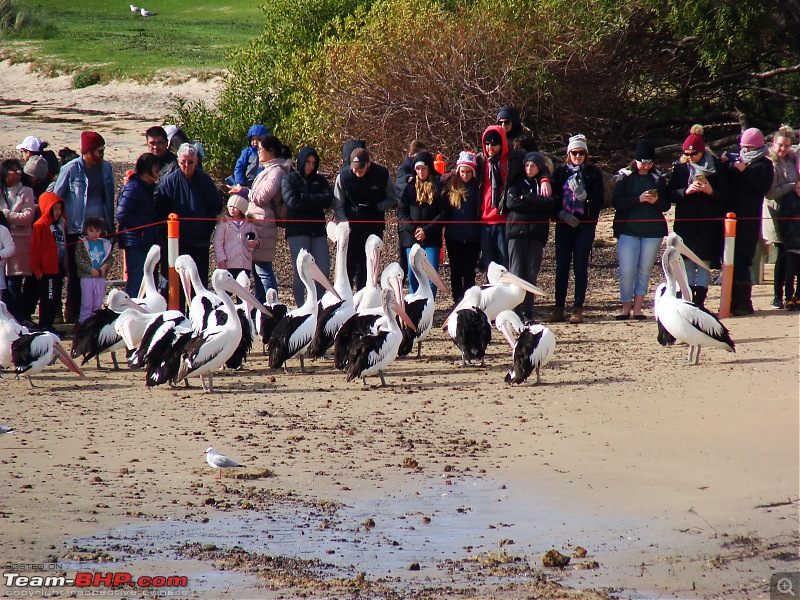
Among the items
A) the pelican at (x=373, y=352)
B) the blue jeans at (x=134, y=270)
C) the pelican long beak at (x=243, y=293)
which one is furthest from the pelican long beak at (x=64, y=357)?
the pelican at (x=373, y=352)

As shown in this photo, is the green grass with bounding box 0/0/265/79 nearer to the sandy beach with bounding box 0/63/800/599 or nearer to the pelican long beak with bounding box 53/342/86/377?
the pelican long beak with bounding box 53/342/86/377

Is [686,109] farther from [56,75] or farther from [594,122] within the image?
[56,75]

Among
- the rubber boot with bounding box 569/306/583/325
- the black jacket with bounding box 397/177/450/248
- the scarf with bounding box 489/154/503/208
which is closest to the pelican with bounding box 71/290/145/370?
the black jacket with bounding box 397/177/450/248

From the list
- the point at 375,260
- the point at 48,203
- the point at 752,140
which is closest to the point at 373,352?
the point at 375,260

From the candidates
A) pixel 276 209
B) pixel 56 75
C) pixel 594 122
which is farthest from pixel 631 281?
pixel 56 75

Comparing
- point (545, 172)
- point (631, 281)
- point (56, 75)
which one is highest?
point (56, 75)

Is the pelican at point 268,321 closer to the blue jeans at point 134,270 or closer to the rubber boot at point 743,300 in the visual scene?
the blue jeans at point 134,270

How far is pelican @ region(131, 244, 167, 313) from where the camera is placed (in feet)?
36.0

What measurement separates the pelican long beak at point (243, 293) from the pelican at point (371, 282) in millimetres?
920

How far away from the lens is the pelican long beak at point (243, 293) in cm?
1051

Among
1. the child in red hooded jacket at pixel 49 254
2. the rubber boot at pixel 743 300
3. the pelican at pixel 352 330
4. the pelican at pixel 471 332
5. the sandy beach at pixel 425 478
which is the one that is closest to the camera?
the sandy beach at pixel 425 478

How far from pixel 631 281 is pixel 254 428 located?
→ 5.42 m

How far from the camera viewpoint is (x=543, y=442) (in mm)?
7977

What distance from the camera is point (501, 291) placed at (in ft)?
36.7
